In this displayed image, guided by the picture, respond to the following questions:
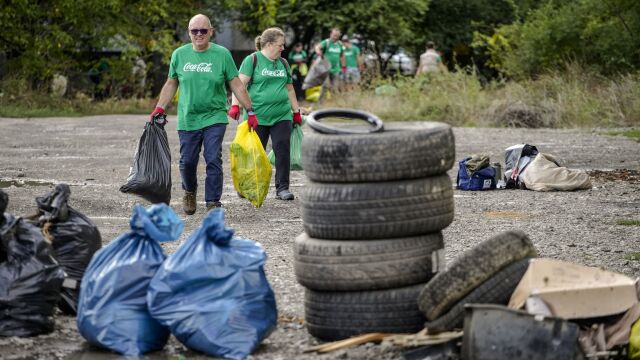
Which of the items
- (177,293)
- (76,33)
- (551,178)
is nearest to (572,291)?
(177,293)

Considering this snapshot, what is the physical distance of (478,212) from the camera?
11664 mm

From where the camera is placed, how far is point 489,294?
5.98 m

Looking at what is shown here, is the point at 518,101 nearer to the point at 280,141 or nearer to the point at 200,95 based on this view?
the point at 280,141

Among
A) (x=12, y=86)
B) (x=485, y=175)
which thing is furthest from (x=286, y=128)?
(x=12, y=86)

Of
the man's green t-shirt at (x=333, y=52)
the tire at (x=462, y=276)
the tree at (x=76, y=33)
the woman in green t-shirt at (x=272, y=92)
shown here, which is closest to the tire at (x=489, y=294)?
the tire at (x=462, y=276)

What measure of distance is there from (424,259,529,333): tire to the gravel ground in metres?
0.29

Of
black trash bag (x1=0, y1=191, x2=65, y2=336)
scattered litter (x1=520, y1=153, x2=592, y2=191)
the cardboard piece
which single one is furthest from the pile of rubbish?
scattered litter (x1=520, y1=153, x2=592, y2=191)

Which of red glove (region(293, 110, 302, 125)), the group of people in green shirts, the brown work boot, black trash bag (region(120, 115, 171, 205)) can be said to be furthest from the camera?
red glove (region(293, 110, 302, 125))

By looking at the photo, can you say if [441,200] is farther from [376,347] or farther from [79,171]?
[79,171]

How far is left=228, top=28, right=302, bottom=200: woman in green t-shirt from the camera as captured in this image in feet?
39.6

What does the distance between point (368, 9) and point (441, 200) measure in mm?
32874

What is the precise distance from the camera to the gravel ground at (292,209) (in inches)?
257

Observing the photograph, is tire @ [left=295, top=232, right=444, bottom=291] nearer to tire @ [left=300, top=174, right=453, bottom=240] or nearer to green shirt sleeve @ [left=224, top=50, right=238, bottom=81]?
tire @ [left=300, top=174, right=453, bottom=240]

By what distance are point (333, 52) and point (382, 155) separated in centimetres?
2481
